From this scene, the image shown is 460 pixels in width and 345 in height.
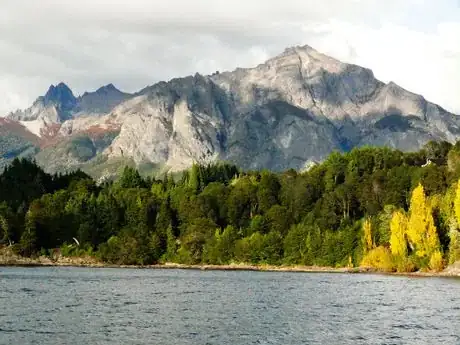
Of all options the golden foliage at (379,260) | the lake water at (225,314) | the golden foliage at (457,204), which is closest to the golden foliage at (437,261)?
the golden foliage at (457,204)

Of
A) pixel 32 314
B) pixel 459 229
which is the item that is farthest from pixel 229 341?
pixel 459 229

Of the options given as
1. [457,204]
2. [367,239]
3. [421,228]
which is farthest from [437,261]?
[367,239]

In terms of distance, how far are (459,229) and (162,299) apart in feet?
303

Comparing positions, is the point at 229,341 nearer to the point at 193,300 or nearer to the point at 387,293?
the point at 193,300

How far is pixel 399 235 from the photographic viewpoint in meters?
172

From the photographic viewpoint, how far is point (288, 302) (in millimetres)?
92500

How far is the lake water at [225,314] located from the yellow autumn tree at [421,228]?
43.7 meters

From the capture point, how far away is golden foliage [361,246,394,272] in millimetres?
176625

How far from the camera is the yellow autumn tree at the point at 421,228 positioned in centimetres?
16500

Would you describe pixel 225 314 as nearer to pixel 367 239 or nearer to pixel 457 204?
pixel 457 204

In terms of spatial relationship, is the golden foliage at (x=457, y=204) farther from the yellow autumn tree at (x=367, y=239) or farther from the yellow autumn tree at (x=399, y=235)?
A: the yellow autumn tree at (x=367, y=239)

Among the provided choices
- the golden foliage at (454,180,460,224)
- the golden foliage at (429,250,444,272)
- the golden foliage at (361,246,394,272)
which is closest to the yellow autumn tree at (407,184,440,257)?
the golden foliage at (429,250,444,272)

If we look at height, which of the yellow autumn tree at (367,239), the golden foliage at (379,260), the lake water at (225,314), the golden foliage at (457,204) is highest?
the golden foliage at (457,204)

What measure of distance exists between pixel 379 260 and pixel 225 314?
10959 cm
